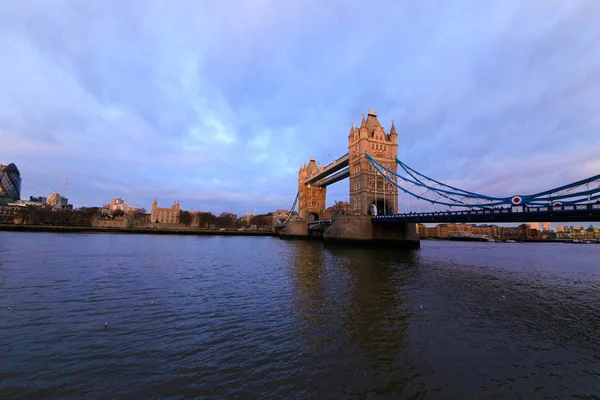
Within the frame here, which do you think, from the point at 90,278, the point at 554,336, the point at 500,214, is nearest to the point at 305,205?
the point at 500,214

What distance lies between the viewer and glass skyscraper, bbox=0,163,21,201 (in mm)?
154750

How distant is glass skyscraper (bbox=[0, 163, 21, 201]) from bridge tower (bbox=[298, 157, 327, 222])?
176m

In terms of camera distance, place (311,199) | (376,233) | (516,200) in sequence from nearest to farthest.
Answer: (516,200), (376,233), (311,199)

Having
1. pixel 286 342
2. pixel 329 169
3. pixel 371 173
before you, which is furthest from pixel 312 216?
pixel 286 342

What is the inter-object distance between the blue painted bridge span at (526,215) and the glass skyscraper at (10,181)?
216 metres

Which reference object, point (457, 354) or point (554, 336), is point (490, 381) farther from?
point (554, 336)

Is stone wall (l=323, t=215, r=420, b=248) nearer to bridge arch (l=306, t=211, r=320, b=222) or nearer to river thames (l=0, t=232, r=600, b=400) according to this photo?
river thames (l=0, t=232, r=600, b=400)

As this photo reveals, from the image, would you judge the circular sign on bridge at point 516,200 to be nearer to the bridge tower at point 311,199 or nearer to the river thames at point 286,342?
the river thames at point 286,342

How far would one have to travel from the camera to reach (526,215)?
24.2 m

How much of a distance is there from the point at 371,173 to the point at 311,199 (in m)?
36.3

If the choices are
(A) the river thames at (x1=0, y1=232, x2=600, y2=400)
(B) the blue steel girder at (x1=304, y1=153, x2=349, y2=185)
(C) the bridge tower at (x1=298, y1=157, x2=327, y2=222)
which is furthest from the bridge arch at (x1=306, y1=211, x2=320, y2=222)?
(A) the river thames at (x1=0, y1=232, x2=600, y2=400)

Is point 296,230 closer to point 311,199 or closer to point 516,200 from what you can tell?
point 311,199

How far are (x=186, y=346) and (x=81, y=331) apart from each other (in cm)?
325

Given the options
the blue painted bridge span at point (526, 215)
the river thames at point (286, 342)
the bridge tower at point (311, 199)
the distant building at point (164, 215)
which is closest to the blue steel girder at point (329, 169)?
the bridge tower at point (311, 199)
